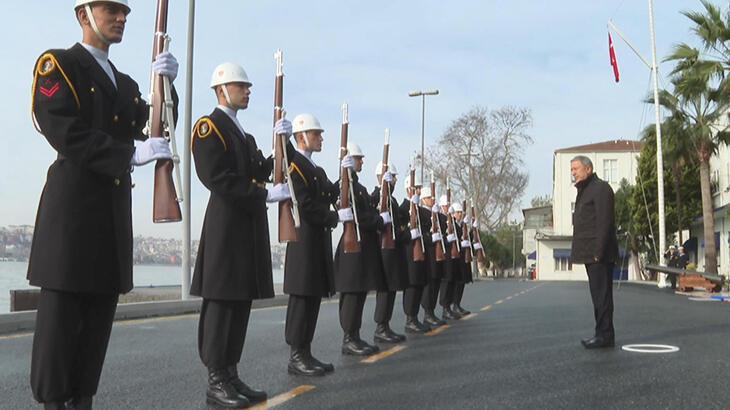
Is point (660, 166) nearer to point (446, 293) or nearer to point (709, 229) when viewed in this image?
point (709, 229)

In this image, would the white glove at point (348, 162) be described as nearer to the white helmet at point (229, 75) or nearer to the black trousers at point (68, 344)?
the white helmet at point (229, 75)

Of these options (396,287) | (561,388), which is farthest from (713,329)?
(561,388)

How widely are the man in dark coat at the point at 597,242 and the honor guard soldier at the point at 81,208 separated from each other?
18.0 ft

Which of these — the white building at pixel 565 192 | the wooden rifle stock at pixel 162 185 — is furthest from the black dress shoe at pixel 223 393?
the white building at pixel 565 192

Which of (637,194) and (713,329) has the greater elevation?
(637,194)

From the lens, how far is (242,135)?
5043mm

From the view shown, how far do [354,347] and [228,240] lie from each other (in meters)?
2.78

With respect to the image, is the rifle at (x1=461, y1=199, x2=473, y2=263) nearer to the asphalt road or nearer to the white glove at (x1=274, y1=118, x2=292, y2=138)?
the asphalt road

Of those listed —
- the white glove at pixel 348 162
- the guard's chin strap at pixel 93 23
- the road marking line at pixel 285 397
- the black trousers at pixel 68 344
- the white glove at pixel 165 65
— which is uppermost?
the guard's chin strap at pixel 93 23

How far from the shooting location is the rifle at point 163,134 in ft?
11.8

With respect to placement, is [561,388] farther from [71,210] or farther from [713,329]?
[713,329]

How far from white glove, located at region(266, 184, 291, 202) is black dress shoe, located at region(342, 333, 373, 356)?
2464 mm

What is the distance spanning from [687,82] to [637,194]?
23.1 metres

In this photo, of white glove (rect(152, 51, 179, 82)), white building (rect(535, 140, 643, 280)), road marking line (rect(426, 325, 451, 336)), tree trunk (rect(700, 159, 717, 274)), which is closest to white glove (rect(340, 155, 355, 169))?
road marking line (rect(426, 325, 451, 336))
